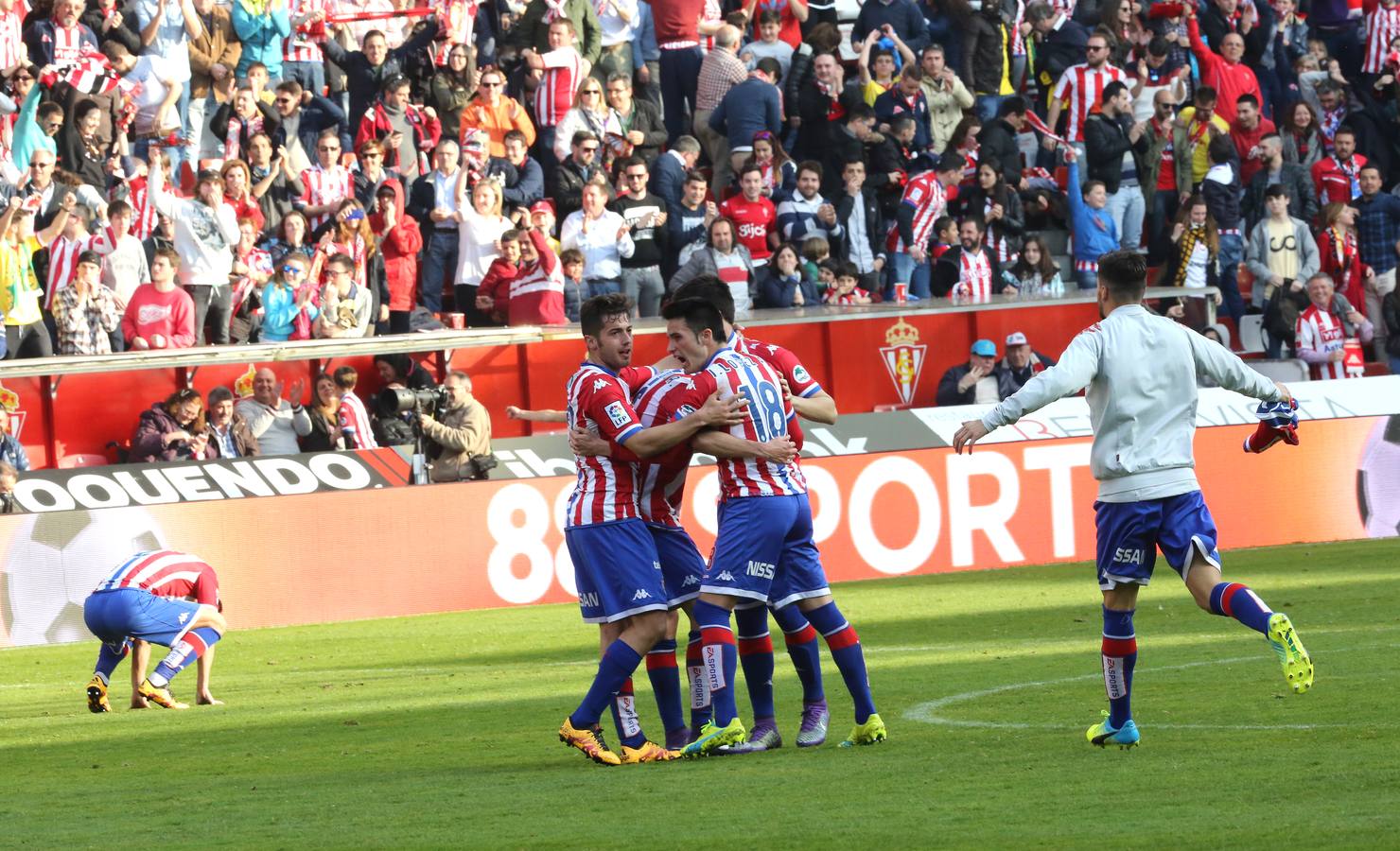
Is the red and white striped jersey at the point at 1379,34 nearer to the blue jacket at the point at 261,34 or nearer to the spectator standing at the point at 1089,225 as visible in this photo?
the spectator standing at the point at 1089,225

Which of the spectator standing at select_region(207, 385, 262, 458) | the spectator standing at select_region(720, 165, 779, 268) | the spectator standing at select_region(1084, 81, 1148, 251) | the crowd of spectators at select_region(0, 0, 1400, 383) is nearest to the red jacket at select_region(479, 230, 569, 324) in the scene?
the crowd of spectators at select_region(0, 0, 1400, 383)

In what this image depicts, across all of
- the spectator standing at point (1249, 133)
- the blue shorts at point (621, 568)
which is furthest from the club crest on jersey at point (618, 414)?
the spectator standing at point (1249, 133)

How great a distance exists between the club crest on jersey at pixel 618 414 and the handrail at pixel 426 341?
1134 cm

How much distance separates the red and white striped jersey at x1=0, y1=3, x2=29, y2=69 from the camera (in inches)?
826

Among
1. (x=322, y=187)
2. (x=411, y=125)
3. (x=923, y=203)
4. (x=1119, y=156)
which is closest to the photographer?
(x=322, y=187)

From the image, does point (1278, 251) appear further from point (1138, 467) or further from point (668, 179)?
point (1138, 467)

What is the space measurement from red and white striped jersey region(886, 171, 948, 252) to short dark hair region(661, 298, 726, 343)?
15.0 meters

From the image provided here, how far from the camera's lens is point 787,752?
9672mm

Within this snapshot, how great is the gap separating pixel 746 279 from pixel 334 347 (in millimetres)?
4536

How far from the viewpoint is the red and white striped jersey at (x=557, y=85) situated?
2341 cm

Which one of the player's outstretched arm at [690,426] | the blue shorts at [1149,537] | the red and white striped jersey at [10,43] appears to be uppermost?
the red and white striped jersey at [10,43]

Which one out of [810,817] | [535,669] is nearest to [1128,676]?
[810,817]

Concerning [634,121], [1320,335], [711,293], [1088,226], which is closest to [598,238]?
[634,121]

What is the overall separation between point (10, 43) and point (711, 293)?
13.6m
